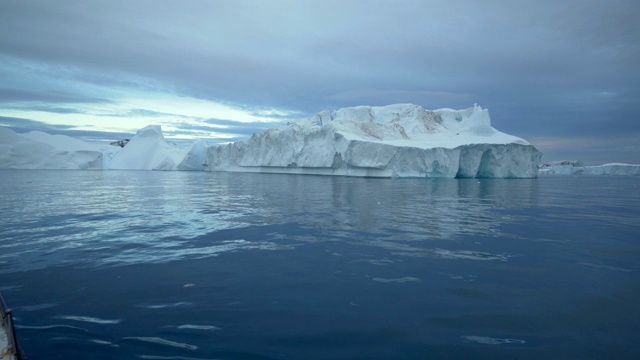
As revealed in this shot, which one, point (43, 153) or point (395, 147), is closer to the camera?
point (395, 147)

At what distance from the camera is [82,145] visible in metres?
52.8

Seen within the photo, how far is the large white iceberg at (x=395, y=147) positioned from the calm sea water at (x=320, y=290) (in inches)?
937

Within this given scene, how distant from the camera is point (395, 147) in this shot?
30.5 meters

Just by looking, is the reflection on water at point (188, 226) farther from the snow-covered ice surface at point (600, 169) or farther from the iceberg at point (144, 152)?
the snow-covered ice surface at point (600, 169)

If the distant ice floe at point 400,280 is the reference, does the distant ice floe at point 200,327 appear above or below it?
below

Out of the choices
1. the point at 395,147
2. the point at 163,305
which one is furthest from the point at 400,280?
the point at 395,147

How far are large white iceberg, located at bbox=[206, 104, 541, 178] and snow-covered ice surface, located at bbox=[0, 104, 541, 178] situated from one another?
9cm

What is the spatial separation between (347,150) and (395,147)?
406 centimetres

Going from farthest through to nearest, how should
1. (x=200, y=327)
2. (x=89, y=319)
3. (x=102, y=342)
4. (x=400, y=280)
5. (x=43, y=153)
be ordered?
(x=43, y=153)
(x=400, y=280)
(x=89, y=319)
(x=200, y=327)
(x=102, y=342)

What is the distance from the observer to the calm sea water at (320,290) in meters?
2.90

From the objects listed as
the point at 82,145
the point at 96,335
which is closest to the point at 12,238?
the point at 96,335

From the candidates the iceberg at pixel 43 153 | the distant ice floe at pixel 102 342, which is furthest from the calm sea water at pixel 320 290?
the iceberg at pixel 43 153

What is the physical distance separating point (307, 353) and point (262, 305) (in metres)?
1.00

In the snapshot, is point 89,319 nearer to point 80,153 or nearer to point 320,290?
point 320,290
